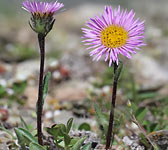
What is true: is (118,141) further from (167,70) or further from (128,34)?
(167,70)

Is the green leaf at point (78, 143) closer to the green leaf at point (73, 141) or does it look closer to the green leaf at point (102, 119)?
the green leaf at point (73, 141)

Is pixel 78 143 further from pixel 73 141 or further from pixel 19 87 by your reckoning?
pixel 19 87

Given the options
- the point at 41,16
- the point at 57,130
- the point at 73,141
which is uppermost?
the point at 41,16

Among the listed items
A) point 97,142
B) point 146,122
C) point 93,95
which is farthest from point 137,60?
point 97,142

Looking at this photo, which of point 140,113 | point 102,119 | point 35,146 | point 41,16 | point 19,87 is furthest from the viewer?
point 19,87

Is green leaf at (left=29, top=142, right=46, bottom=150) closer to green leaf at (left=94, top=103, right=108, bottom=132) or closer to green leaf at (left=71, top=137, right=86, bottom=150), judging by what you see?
green leaf at (left=71, top=137, right=86, bottom=150)

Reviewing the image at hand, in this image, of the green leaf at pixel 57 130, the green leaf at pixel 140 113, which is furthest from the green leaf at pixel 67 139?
the green leaf at pixel 140 113

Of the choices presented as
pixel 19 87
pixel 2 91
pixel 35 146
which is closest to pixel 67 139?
pixel 35 146
